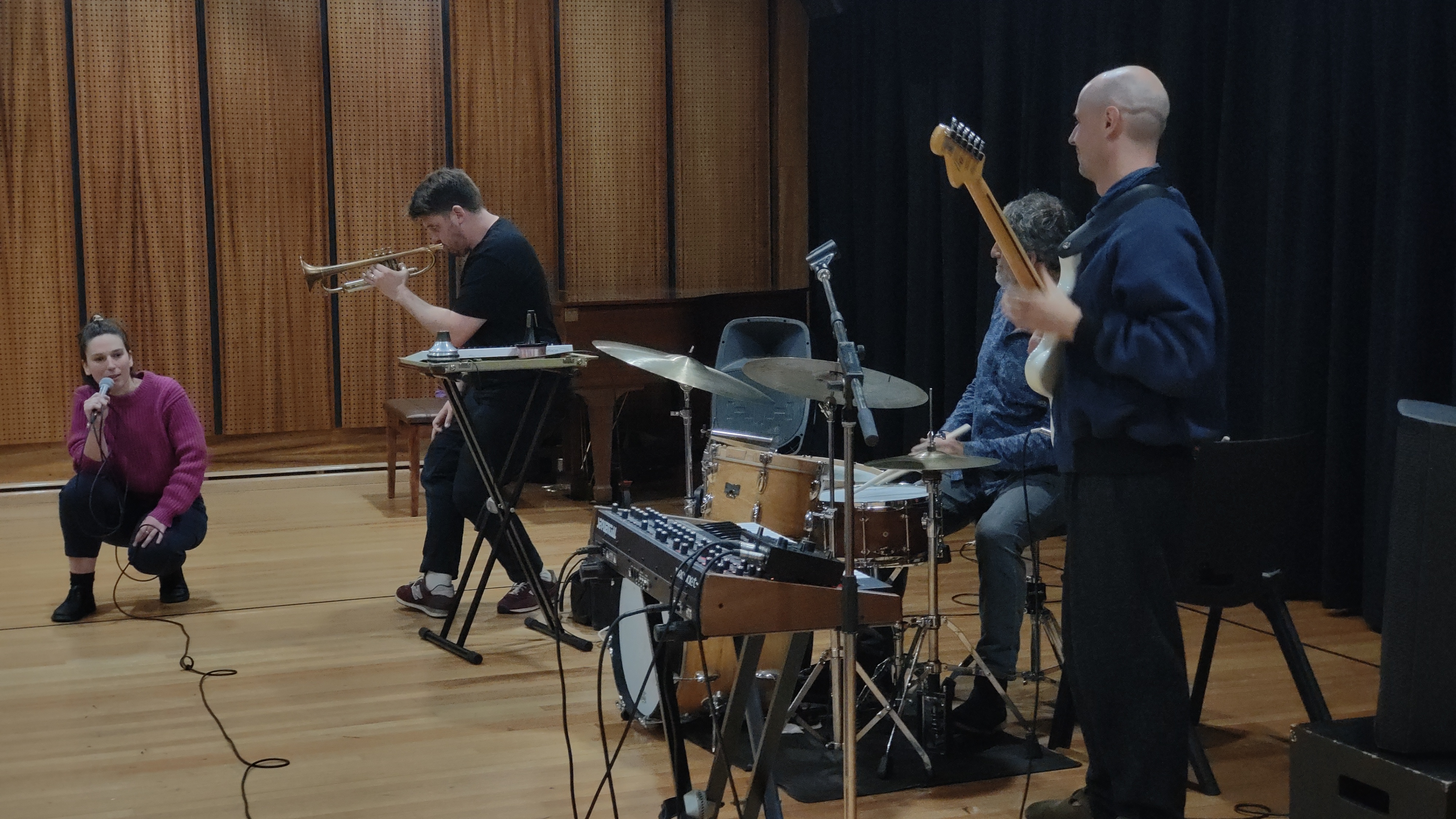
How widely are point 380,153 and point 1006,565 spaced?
556cm

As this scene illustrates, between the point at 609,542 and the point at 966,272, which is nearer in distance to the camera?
the point at 609,542

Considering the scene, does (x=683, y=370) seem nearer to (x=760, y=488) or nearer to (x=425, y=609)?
(x=760, y=488)

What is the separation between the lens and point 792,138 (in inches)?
342

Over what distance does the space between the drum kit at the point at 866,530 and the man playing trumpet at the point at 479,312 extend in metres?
1.01

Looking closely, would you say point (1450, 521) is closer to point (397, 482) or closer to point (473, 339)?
point (473, 339)

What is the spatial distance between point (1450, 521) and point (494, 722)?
2524 millimetres

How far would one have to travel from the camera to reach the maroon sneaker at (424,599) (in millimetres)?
4812

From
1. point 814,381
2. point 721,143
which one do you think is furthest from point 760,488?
point 721,143

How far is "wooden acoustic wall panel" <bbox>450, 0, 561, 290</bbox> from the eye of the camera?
818cm

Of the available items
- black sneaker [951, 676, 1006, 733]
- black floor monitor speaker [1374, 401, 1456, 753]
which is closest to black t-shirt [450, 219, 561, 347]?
black sneaker [951, 676, 1006, 733]

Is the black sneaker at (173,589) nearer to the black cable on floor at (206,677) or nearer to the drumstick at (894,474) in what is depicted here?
the black cable on floor at (206,677)

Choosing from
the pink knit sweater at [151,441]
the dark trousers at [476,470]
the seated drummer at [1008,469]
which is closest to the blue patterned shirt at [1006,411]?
the seated drummer at [1008,469]

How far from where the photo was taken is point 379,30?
8.01 metres

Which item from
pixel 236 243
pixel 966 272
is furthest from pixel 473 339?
pixel 236 243
